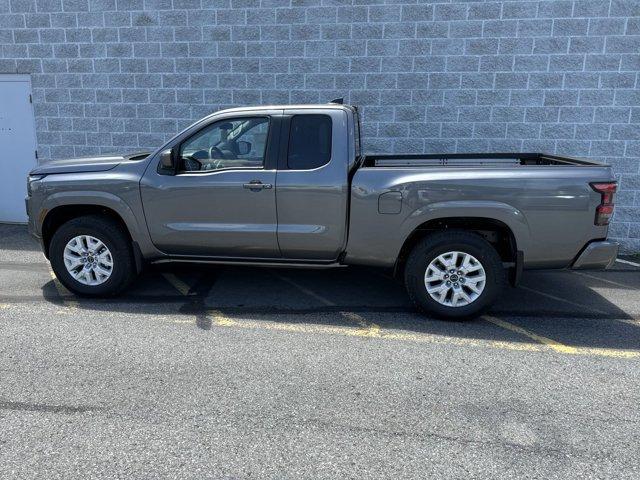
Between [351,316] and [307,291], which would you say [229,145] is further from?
[351,316]

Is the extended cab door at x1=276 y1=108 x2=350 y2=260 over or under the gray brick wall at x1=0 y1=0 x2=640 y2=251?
under

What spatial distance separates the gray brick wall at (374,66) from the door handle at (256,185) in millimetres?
3286

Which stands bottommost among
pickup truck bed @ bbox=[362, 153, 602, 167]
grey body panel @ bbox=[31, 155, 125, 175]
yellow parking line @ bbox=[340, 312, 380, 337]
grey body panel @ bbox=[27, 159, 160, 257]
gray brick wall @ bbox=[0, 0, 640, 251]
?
yellow parking line @ bbox=[340, 312, 380, 337]

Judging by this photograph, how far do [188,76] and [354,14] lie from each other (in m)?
2.60

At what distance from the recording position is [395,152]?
7.83m

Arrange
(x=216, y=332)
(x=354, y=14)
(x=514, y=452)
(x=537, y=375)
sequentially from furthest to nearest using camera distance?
(x=354, y=14)
(x=216, y=332)
(x=537, y=375)
(x=514, y=452)

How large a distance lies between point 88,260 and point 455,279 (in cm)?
356

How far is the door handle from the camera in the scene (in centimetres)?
493

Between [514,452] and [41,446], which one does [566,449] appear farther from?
[41,446]

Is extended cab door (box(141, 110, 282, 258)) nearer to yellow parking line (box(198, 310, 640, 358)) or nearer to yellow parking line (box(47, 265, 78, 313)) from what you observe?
yellow parking line (box(198, 310, 640, 358))

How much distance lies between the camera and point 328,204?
4.88m

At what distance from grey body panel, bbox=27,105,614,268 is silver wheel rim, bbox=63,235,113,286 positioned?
0.37 meters

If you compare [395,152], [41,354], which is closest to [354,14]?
[395,152]

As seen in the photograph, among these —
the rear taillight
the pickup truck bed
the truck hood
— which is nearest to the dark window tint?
the pickup truck bed
